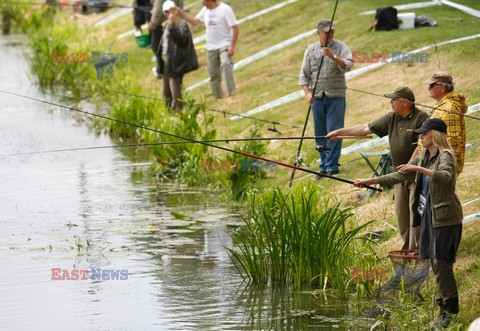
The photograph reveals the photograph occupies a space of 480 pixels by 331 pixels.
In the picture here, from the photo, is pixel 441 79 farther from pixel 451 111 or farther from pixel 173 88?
pixel 173 88

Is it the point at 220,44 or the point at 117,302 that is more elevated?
the point at 220,44

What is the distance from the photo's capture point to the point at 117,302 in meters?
9.34

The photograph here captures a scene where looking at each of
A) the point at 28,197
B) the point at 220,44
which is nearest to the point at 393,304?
the point at 28,197

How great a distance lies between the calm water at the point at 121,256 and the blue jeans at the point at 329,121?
1.22 m

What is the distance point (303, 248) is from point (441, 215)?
1.70 m

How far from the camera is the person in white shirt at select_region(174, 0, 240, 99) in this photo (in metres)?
17.7

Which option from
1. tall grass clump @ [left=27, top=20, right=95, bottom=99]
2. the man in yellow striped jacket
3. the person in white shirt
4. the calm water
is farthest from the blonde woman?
tall grass clump @ [left=27, top=20, right=95, bottom=99]

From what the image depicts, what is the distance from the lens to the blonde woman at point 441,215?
7.93 metres

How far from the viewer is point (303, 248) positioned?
9383 mm

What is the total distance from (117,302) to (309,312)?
1.57 meters

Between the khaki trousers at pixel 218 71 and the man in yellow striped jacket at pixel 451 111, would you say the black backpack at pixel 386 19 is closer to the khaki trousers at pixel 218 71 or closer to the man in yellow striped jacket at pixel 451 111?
the khaki trousers at pixel 218 71

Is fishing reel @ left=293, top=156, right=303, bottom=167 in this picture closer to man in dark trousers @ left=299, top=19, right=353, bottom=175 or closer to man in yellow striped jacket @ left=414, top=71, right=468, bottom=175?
man in dark trousers @ left=299, top=19, right=353, bottom=175

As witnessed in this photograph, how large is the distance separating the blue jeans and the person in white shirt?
4848 mm

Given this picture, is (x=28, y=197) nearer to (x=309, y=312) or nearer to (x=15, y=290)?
(x=15, y=290)
